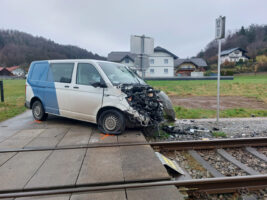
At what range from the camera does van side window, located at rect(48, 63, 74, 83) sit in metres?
5.53

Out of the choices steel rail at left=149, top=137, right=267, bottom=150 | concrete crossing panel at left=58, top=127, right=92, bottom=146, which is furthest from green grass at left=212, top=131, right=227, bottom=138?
concrete crossing panel at left=58, top=127, right=92, bottom=146

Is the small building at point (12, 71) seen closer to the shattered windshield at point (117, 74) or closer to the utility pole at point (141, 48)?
the utility pole at point (141, 48)

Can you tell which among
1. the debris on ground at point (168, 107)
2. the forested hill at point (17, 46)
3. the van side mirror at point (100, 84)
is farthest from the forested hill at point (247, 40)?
the van side mirror at point (100, 84)

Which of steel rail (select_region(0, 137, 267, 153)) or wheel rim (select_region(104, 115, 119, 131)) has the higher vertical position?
wheel rim (select_region(104, 115, 119, 131))

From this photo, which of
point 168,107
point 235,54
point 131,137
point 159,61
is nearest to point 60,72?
point 131,137

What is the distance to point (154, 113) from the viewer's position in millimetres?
4938

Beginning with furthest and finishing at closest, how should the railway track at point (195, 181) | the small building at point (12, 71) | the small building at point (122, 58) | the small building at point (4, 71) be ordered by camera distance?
1. the small building at point (12, 71)
2. the small building at point (4, 71)
3. the small building at point (122, 58)
4. the railway track at point (195, 181)

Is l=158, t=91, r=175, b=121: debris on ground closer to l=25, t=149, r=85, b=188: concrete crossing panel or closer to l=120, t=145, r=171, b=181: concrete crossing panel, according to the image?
l=120, t=145, r=171, b=181: concrete crossing panel

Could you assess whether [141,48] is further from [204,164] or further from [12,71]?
[12,71]

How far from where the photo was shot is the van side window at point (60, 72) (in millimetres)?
5527

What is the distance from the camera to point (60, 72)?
5746mm

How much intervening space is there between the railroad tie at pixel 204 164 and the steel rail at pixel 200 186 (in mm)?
408

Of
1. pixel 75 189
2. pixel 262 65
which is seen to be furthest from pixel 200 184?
pixel 262 65

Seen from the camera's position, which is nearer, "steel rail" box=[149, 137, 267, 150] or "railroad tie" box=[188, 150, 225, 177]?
"railroad tie" box=[188, 150, 225, 177]
